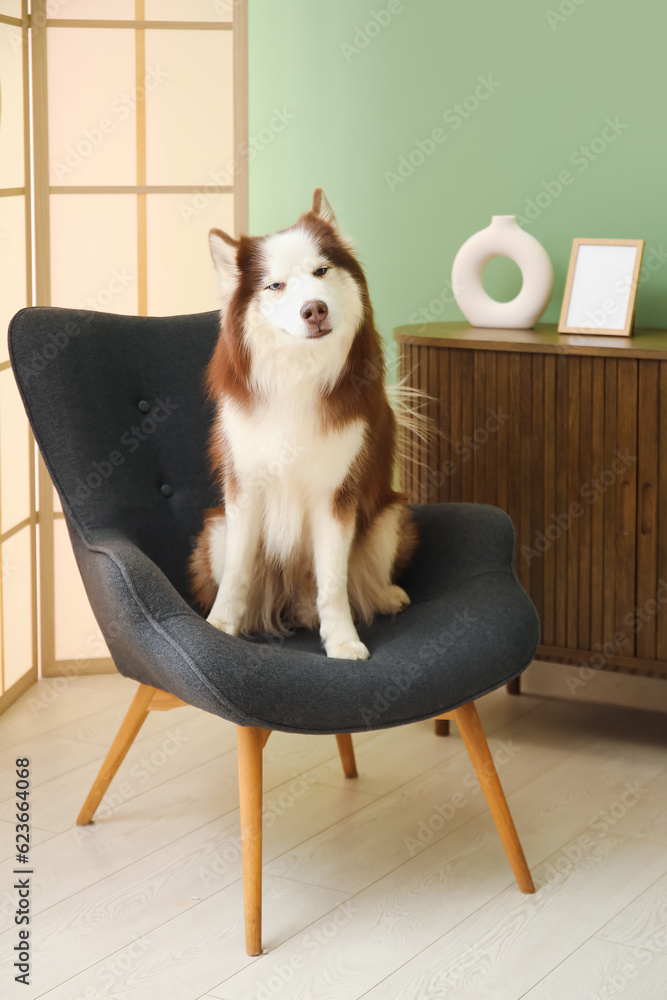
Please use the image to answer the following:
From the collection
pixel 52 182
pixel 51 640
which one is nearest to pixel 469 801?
pixel 51 640

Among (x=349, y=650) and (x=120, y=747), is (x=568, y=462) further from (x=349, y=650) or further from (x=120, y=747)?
(x=120, y=747)

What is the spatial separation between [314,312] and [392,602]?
632 millimetres

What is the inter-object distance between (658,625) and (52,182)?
1900 mm

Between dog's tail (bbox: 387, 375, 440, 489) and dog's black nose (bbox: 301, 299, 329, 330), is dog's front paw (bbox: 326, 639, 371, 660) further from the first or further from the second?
dog's tail (bbox: 387, 375, 440, 489)

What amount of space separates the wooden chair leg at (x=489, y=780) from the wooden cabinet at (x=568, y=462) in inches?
27.3

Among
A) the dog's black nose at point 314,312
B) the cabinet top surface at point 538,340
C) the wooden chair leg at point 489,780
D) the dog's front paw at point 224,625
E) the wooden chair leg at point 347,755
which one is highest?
the dog's black nose at point 314,312

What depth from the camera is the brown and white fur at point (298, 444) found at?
73.2 inches

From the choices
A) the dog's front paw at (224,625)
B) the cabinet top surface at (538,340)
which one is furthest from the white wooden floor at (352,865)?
the cabinet top surface at (538,340)

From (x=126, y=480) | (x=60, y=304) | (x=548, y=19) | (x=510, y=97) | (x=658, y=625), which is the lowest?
(x=658, y=625)

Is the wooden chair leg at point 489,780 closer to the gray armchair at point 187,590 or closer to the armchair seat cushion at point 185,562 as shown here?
the gray armchair at point 187,590

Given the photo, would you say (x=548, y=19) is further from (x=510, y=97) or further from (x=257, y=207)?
(x=257, y=207)

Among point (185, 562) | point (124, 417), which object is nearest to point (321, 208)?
point (124, 417)

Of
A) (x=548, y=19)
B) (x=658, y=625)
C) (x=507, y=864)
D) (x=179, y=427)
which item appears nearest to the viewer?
(x=507, y=864)

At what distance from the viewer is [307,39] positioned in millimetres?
3074
